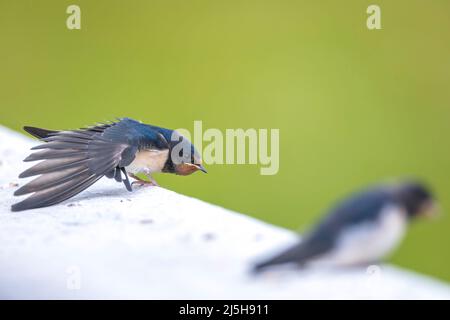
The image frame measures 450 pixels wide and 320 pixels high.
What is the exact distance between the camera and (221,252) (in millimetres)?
1198

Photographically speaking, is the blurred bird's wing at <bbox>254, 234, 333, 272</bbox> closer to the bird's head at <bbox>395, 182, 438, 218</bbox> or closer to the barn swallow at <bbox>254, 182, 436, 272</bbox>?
the barn swallow at <bbox>254, 182, 436, 272</bbox>

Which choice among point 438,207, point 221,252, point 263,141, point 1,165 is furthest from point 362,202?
point 263,141

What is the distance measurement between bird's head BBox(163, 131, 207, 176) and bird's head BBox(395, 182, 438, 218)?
947mm

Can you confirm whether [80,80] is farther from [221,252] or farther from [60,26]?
[221,252]

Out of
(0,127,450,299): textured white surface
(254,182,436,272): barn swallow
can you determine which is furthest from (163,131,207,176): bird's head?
(254,182,436,272): barn swallow

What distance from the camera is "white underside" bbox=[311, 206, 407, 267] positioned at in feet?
3.26

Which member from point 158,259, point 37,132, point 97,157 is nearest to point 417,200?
point 158,259

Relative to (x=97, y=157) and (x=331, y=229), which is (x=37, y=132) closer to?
(x=97, y=157)

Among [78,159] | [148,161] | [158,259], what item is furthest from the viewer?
[148,161]

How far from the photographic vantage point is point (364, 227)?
3.26 feet

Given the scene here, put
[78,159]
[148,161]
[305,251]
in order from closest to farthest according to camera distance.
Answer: [305,251], [78,159], [148,161]

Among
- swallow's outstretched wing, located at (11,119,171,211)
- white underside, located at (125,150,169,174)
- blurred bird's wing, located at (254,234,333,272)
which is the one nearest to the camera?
blurred bird's wing, located at (254,234,333,272)

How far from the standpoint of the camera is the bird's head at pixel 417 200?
993 mm

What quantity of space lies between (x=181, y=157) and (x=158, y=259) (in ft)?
2.43
